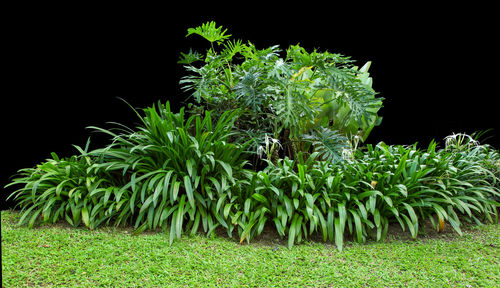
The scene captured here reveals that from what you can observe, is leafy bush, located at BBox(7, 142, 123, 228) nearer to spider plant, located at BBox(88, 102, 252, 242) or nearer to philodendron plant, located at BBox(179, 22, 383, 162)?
spider plant, located at BBox(88, 102, 252, 242)

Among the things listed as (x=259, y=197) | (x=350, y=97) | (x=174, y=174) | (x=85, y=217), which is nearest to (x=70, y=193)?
(x=85, y=217)

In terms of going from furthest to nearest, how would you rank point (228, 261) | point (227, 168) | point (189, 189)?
point (227, 168)
point (189, 189)
point (228, 261)

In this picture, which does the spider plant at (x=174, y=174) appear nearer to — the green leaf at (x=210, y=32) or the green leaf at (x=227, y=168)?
the green leaf at (x=227, y=168)

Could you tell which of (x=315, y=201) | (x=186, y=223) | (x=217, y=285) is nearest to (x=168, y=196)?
(x=186, y=223)

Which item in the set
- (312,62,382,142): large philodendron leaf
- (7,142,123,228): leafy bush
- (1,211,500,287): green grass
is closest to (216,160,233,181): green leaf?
(1,211,500,287): green grass

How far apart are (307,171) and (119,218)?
170 cm

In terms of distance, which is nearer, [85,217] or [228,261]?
[228,261]

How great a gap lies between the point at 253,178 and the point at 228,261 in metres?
0.77

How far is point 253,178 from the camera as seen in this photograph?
3145mm

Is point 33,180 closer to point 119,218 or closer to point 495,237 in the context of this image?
point 119,218

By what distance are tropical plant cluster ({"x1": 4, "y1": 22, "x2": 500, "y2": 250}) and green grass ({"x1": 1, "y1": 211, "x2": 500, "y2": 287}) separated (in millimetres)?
136

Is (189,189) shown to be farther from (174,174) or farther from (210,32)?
(210,32)

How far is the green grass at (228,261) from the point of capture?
2412 mm

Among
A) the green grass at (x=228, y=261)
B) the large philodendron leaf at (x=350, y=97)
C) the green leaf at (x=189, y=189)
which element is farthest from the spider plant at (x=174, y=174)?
the large philodendron leaf at (x=350, y=97)
